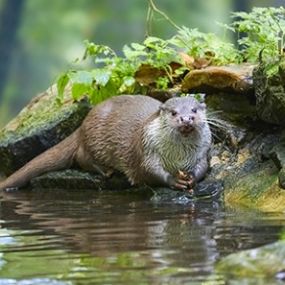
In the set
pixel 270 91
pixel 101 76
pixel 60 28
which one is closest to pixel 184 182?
pixel 270 91

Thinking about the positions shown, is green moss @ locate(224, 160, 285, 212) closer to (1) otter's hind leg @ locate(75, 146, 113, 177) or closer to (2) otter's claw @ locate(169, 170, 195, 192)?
(2) otter's claw @ locate(169, 170, 195, 192)

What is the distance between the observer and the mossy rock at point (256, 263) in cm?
392

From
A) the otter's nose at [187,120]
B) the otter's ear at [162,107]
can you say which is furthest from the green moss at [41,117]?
the otter's nose at [187,120]

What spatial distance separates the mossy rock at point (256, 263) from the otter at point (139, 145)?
8.36 feet

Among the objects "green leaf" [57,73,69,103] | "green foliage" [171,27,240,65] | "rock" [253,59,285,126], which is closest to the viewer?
"rock" [253,59,285,126]

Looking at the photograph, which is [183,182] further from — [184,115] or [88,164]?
[88,164]

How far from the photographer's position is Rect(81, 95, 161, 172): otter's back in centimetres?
719

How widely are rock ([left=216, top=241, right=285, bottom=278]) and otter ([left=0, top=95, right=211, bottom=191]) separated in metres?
Answer: 2.55


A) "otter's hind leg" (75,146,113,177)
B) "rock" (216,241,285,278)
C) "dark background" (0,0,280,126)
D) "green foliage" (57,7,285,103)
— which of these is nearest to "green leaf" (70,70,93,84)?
"green foliage" (57,7,285,103)

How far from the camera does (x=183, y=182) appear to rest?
6.71 metres

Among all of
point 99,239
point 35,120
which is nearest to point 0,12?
point 35,120

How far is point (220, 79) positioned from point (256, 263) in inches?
128

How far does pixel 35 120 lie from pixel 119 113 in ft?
3.22

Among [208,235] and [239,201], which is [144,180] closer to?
[239,201]
